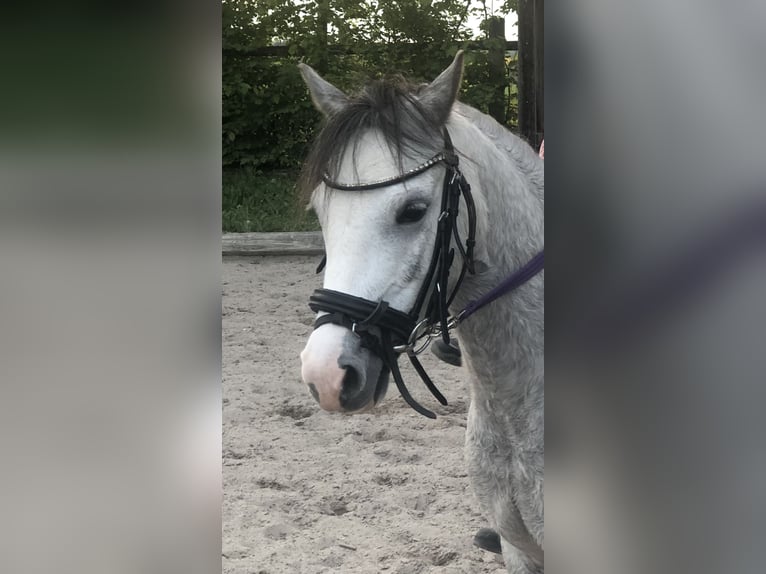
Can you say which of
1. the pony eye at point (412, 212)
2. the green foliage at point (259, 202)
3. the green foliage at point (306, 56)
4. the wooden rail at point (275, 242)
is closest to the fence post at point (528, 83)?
the green foliage at point (306, 56)

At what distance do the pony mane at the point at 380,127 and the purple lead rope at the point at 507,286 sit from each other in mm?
229

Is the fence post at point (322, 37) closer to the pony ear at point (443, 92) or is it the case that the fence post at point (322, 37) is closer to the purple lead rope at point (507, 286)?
the pony ear at point (443, 92)

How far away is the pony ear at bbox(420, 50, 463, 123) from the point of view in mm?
1146

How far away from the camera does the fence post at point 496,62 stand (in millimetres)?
2621

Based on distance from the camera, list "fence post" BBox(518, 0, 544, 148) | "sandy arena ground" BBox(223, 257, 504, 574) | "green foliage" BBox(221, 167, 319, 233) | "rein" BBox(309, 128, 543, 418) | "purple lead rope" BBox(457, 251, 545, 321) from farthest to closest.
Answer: "green foliage" BBox(221, 167, 319, 233) → "fence post" BBox(518, 0, 544, 148) → "sandy arena ground" BBox(223, 257, 504, 574) → "purple lead rope" BBox(457, 251, 545, 321) → "rein" BBox(309, 128, 543, 418)

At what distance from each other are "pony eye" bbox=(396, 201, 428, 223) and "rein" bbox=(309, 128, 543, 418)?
30 millimetres

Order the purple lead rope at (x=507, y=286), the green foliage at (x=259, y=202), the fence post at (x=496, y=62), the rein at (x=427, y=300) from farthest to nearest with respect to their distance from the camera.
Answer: the green foliage at (x=259, y=202)
the fence post at (x=496, y=62)
the purple lead rope at (x=507, y=286)
the rein at (x=427, y=300)

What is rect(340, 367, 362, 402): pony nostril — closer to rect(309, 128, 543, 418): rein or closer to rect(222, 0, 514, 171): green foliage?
rect(309, 128, 543, 418): rein

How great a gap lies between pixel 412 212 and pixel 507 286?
0.19 m

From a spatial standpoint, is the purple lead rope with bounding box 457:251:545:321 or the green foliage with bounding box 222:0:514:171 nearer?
the purple lead rope with bounding box 457:251:545:321

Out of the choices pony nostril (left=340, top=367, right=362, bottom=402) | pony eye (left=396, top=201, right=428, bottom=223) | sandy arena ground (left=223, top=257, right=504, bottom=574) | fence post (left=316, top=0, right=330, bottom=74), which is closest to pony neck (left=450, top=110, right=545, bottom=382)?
pony eye (left=396, top=201, right=428, bottom=223)

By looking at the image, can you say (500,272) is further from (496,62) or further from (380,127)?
(496,62)
